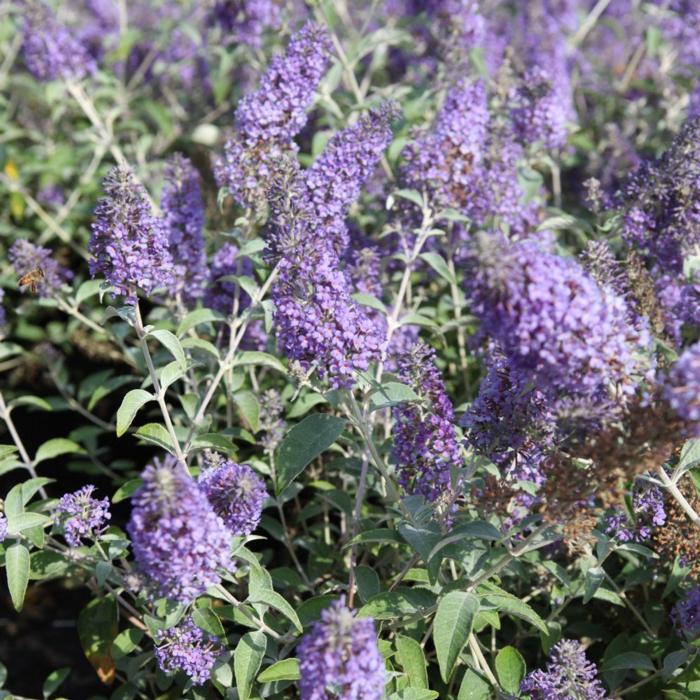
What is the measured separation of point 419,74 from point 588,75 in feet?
9.42

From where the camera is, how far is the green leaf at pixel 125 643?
4125mm

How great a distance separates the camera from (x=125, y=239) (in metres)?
3.46

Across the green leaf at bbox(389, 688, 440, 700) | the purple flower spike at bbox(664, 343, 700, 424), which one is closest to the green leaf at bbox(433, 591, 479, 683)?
the green leaf at bbox(389, 688, 440, 700)

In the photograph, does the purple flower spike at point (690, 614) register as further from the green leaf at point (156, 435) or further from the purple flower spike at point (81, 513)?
the purple flower spike at point (81, 513)

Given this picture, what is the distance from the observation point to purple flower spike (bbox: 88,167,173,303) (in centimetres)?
342

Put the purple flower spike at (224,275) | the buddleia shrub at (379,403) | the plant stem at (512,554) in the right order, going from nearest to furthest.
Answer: the buddleia shrub at (379,403), the plant stem at (512,554), the purple flower spike at (224,275)

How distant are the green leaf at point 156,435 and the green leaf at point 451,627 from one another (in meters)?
1.31

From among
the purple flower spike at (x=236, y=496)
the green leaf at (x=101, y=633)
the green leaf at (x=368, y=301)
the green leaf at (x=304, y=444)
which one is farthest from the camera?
the green leaf at (x=101, y=633)

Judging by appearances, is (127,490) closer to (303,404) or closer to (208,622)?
(208,622)

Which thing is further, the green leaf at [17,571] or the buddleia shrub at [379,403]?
the green leaf at [17,571]

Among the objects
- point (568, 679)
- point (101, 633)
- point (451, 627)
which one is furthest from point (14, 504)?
point (568, 679)

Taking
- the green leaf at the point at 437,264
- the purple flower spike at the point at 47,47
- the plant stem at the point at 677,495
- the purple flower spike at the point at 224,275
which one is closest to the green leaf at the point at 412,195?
the green leaf at the point at 437,264

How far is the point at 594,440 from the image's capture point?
2.87 metres

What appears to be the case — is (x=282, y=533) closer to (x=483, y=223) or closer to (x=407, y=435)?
(x=407, y=435)
